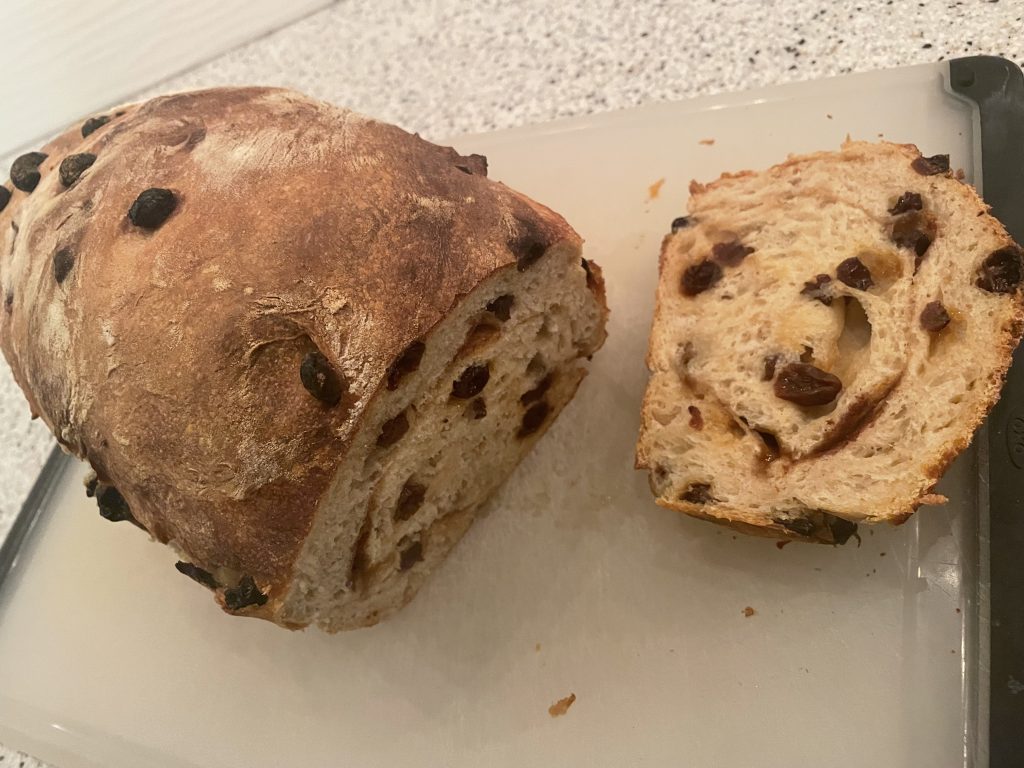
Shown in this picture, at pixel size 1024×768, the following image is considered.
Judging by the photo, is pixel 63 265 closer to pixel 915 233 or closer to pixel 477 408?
pixel 477 408

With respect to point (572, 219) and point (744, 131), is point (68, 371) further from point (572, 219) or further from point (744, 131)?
point (744, 131)

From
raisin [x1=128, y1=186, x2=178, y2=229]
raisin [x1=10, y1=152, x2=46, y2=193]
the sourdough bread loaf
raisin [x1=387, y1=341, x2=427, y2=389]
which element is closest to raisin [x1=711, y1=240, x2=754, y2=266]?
the sourdough bread loaf

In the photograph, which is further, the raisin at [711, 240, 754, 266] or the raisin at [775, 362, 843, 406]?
the raisin at [711, 240, 754, 266]

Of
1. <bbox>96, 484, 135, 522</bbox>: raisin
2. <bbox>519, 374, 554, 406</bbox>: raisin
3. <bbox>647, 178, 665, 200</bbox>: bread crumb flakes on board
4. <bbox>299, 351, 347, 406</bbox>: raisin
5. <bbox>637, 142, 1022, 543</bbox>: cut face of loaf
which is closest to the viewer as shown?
<bbox>299, 351, 347, 406</bbox>: raisin

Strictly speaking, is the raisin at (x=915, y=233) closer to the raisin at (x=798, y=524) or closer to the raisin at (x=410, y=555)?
the raisin at (x=798, y=524)

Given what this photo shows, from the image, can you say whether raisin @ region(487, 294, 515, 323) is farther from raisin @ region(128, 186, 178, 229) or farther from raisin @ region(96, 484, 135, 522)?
raisin @ region(96, 484, 135, 522)

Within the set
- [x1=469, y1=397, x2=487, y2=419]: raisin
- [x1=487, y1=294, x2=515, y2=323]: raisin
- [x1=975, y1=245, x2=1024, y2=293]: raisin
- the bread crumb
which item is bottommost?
the bread crumb
